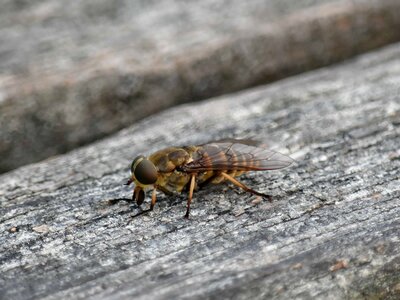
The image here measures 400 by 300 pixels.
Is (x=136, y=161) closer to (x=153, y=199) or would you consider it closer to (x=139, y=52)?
(x=153, y=199)

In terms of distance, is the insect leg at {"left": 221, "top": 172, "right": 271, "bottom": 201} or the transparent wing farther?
the transparent wing

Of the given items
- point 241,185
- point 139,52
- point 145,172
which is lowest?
point 241,185

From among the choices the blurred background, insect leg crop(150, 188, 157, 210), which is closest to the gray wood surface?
insect leg crop(150, 188, 157, 210)

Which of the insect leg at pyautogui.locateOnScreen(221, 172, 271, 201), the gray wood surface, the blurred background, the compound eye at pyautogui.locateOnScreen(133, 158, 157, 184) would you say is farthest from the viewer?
the blurred background

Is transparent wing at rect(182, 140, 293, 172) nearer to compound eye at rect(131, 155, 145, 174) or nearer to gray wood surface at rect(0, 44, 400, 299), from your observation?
gray wood surface at rect(0, 44, 400, 299)

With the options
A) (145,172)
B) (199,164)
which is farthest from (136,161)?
(199,164)

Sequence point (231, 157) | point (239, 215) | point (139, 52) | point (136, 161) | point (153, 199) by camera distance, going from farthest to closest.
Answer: point (139, 52) → point (231, 157) → point (136, 161) → point (153, 199) → point (239, 215)

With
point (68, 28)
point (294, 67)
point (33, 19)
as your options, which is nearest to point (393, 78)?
point (294, 67)
